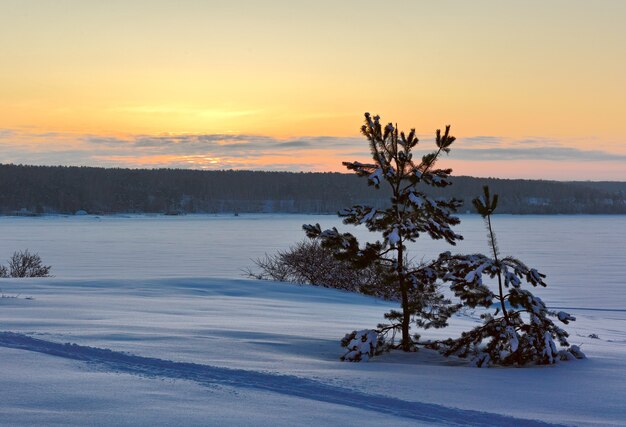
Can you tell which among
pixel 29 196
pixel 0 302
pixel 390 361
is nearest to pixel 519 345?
pixel 390 361

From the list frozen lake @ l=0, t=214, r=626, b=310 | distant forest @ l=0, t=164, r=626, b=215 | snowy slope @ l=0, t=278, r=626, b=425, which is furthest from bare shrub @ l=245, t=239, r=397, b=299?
distant forest @ l=0, t=164, r=626, b=215

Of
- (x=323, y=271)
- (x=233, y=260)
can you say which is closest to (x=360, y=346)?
(x=323, y=271)

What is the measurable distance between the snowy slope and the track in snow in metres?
0.01

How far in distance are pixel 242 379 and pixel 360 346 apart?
2.50m

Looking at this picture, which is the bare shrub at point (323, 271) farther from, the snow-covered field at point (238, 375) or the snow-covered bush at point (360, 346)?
the snow-covered bush at point (360, 346)

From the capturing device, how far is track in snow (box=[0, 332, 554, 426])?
6.24 m

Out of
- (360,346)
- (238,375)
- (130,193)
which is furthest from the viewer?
(130,193)

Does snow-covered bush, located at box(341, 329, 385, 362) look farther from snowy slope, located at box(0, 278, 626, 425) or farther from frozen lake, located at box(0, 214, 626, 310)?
frozen lake, located at box(0, 214, 626, 310)

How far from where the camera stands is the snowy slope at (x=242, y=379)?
588 centimetres

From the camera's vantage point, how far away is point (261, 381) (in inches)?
281

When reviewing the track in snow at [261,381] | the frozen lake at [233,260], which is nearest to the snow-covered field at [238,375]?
the track in snow at [261,381]

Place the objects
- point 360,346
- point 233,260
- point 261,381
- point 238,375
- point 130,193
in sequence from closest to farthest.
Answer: point 261,381, point 238,375, point 360,346, point 233,260, point 130,193

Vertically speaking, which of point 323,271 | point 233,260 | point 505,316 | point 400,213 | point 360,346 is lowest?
point 233,260

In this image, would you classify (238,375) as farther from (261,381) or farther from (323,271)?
(323,271)
